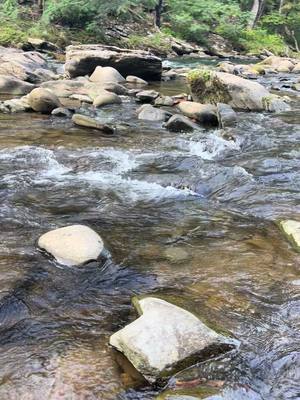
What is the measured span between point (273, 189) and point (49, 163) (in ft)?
9.51

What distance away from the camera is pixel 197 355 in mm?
2613

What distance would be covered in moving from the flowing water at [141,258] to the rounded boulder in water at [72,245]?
0.28ft

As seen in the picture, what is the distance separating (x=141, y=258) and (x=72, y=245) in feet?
1.85

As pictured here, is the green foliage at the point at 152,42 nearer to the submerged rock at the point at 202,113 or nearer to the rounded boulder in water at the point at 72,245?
the submerged rock at the point at 202,113

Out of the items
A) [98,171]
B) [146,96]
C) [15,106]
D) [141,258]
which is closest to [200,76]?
[146,96]

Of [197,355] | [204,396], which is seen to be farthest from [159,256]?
[204,396]

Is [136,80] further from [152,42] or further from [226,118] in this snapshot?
[152,42]

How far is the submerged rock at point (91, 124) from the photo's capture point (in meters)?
8.09

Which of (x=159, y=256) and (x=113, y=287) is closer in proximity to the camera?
(x=113, y=287)

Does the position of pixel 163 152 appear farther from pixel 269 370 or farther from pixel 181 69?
pixel 181 69

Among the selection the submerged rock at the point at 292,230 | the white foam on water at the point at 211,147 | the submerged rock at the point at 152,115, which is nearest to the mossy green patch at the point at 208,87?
the submerged rock at the point at 152,115

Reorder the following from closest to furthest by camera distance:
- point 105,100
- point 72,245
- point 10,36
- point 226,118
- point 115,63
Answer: point 72,245 < point 226,118 < point 105,100 < point 115,63 < point 10,36

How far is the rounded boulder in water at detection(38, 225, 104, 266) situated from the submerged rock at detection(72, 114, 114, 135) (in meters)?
4.35

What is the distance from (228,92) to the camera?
10562 mm
